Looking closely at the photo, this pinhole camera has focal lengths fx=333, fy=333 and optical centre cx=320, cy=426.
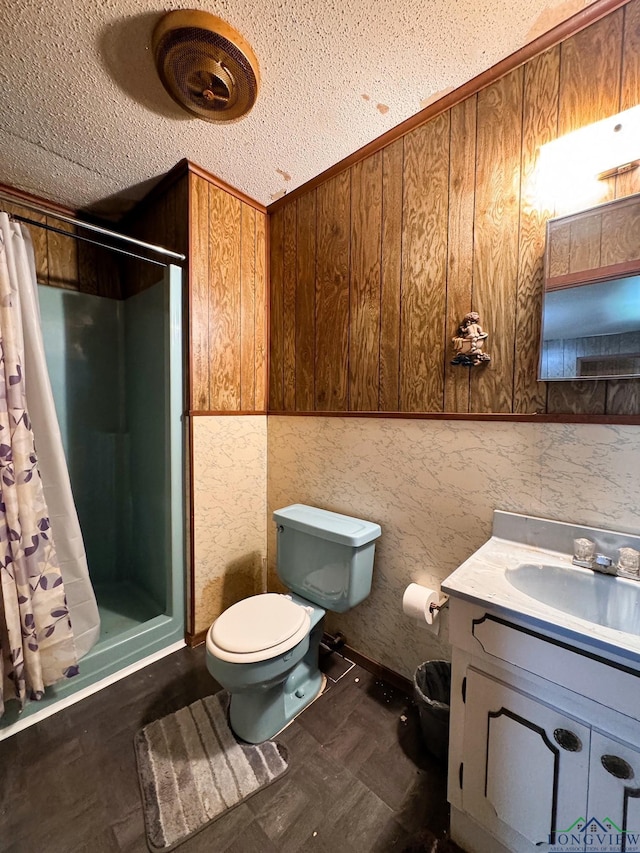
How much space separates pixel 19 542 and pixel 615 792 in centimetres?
178

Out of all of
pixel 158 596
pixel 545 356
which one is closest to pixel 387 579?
pixel 545 356

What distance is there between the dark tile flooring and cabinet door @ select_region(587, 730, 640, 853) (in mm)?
479

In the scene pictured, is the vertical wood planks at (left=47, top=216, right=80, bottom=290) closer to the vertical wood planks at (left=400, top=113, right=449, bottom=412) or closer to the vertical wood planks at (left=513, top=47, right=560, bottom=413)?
the vertical wood planks at (left=400, top=113, right=449, bottom=412)

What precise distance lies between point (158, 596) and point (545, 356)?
2.16 meters

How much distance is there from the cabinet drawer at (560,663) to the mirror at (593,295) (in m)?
0.74

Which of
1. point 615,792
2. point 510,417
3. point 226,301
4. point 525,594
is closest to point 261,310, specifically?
point 226,301

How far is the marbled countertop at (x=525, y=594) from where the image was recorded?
665mm

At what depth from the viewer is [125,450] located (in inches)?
84.8

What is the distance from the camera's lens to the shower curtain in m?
1.17

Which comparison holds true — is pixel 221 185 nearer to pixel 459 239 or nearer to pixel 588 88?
pixel 459 239

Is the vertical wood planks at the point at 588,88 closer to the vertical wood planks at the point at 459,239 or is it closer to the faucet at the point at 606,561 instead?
the vertical wood planks at the point at 459,239

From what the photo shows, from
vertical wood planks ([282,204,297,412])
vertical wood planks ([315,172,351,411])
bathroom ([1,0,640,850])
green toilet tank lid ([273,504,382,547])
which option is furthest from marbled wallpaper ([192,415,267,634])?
vertical wood planks ([315,172,351,411])

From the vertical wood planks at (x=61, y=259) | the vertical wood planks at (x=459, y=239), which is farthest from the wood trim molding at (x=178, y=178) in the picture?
the vertical wood planks at (x=459, y=239)

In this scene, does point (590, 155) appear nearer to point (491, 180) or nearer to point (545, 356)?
point (491, 180)
